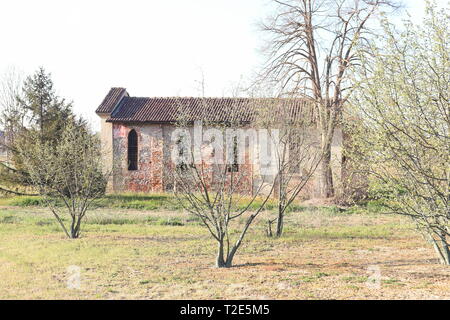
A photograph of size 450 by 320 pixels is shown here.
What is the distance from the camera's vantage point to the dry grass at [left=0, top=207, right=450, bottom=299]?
750cm

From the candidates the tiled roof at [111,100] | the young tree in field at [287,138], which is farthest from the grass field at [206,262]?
the tiled roof at [111,100]

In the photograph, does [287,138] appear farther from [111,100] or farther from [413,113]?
[111,100]

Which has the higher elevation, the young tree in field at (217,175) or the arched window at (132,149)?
the arched window at (132,149)

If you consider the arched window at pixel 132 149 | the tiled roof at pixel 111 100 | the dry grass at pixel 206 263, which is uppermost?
the tiled roof at pixel 111 100

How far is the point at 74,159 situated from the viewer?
13.5 metres

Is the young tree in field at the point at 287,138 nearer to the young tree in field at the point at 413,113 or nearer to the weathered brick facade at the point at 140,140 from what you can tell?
the young tree in field at the point at 413,113

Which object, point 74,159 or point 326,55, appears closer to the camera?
point 74,159

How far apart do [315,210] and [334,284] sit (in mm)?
10866

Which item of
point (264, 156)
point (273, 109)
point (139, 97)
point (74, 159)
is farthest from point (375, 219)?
point (139, 97)

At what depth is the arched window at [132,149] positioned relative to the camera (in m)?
26.4

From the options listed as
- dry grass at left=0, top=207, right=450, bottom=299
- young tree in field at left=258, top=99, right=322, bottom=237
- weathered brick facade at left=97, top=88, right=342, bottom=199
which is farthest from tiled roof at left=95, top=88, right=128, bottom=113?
young tree in field at left=258, top=99, right=322, bottom=237

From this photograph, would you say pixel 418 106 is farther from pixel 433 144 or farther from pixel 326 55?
pixel 326 55

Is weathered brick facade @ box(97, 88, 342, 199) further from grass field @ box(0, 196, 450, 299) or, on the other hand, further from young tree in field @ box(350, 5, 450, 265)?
young tree in field @ box(350, 5, 450, 265)

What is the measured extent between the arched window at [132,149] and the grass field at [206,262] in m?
9.75
